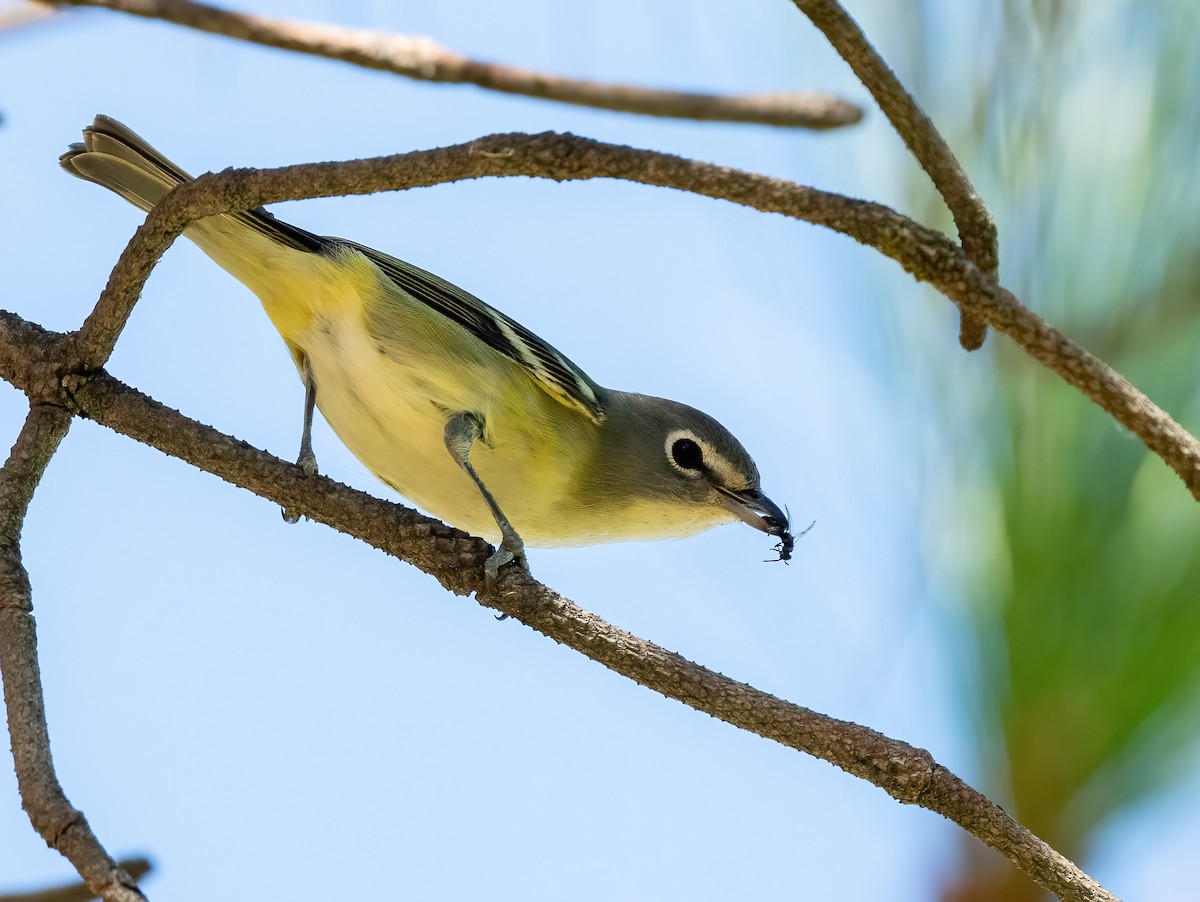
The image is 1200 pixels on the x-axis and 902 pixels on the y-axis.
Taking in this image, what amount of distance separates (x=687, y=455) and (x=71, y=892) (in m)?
2.81

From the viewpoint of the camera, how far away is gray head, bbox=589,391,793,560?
437cm

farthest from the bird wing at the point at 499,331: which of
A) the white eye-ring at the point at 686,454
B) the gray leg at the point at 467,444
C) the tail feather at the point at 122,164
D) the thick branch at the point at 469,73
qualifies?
the thick branch at the point at 469,73

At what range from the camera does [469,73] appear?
6.65 ft

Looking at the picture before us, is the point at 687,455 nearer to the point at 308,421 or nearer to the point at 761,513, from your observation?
the point at 761,513

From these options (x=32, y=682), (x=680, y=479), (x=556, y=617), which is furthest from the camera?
(x=680, y=479)

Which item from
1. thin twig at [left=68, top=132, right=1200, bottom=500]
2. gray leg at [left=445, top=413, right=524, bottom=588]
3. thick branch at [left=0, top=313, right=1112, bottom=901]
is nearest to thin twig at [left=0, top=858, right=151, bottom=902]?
thick branch at [left=0, top=313, right=1112, bottom=901]

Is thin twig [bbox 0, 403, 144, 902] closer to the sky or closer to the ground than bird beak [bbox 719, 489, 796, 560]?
closer to the ground

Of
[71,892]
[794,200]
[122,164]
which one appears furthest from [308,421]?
[794,200]

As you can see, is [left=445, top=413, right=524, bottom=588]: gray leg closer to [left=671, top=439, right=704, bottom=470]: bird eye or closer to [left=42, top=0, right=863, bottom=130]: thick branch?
[left=671, top=439, right=704, bottom=470]: bird eye

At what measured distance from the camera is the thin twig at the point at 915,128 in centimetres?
191

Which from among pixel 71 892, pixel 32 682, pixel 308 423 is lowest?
pixel 71 892

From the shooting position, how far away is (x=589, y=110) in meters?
2.06

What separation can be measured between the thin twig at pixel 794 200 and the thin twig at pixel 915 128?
62mm

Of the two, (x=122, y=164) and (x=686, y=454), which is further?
(x=686, y=454)
